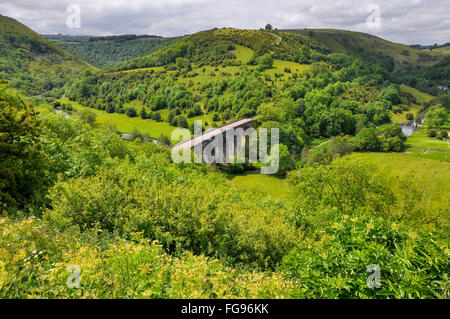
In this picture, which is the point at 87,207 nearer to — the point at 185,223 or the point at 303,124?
the point at 185,223

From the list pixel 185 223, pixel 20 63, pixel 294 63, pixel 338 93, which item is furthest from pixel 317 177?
pixel 20 63

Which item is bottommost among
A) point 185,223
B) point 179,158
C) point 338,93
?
point 179,158

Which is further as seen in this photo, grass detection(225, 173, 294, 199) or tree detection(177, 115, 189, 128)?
tree detection(177, 115, 189, 128)

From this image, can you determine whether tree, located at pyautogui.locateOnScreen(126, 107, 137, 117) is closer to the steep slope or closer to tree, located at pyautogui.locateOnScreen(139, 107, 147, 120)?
tree, located at pyautogui.locateOnScreen(139, 107, 147, 120)

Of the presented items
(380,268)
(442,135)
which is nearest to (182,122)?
(442,135)

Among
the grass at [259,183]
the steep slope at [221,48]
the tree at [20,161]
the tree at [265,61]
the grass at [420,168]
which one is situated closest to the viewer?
the tree at [20,161]

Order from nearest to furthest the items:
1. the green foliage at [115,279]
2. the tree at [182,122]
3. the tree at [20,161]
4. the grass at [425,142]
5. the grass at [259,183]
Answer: the green foliage at [115,279]
the tree at [20,161]
the grass at [259,183]
the grass at [425,142]
the tree at [182,122]

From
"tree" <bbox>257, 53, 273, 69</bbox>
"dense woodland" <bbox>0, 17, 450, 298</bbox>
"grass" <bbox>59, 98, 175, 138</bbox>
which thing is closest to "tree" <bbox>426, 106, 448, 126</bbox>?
"dense woodland" <bbox>0, 17, 450, 298</bbox>

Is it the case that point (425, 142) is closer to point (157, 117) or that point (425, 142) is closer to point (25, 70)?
point (157, 117)

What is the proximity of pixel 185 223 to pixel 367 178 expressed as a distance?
15.8 meters

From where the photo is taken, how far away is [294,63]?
15425cm

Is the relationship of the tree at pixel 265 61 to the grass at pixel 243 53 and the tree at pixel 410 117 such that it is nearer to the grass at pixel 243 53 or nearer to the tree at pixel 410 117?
the grass at pixel 243 53

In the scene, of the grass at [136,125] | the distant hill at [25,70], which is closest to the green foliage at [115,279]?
the grass at [136,125]

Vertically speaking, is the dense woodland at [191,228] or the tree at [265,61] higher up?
the tree at [265,61]
